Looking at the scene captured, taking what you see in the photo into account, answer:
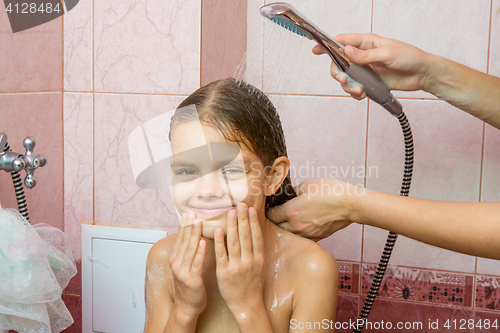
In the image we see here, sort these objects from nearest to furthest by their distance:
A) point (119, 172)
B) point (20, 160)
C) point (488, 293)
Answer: point (20, 160) → point (119, 172) → point (488, 293)

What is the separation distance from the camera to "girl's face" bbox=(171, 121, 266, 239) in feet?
2.06

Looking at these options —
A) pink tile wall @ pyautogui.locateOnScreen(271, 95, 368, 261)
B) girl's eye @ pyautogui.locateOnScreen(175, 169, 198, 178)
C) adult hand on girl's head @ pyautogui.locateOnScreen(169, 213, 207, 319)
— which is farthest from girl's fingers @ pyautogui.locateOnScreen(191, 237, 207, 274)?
pink tile wall @ pyautogui.locateOnScreen(271, 95, 368, 261)

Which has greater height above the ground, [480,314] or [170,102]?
[170,102]

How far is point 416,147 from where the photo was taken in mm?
1065

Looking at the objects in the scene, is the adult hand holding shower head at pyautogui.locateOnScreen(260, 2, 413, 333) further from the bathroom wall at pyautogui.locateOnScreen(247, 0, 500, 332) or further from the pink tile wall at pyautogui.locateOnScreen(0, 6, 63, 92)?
the pink tile wall at pyautogui.locateOnScreen(0, 6, 63, 92)

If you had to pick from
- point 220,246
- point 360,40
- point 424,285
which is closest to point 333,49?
point 360,40

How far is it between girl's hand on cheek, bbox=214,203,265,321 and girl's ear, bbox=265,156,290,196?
99mm

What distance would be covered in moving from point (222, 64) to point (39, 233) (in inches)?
17.7

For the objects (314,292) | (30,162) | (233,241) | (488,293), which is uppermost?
(30,162)

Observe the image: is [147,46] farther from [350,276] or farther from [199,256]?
[350,276]

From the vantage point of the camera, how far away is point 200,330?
76 centimetres

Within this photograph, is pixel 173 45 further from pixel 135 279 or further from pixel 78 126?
pixel 135 279

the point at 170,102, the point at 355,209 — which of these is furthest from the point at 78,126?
the point at 355,209

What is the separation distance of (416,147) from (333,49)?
1.68ft
